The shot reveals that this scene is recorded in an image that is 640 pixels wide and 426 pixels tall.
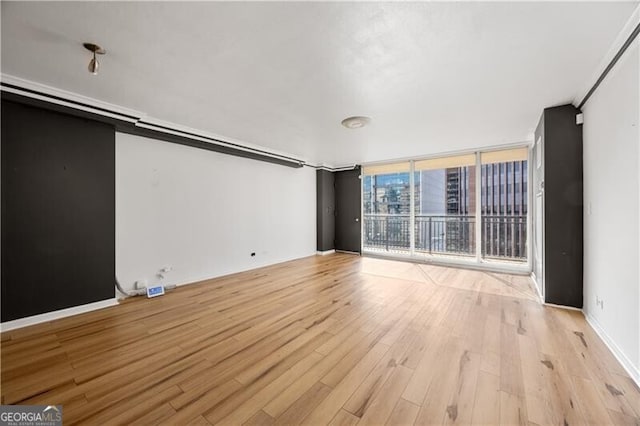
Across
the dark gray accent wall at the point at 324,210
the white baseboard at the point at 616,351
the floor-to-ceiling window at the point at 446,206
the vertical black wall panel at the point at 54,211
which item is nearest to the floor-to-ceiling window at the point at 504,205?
the floor-to-ceiling window at the point at 446,206

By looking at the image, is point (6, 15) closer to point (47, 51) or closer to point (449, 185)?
point (47, 51)

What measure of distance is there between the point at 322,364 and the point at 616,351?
2401mm

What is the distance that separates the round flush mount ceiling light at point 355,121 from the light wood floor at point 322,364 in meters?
2.48

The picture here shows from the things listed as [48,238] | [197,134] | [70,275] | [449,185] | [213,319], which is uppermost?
[197,134]

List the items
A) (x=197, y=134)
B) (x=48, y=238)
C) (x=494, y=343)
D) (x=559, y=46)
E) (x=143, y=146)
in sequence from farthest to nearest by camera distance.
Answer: (x=197, y=134), (x=143, y=146), (x=48, y=238), (x=494, y=343), (x=559, y=46)

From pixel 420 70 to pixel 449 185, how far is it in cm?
420

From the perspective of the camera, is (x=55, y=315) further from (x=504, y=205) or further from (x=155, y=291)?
(x=504, y=205)

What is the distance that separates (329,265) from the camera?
17.9 feet

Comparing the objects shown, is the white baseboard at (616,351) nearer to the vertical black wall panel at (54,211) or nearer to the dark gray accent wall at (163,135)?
the vertical black wall panel at (54,211)

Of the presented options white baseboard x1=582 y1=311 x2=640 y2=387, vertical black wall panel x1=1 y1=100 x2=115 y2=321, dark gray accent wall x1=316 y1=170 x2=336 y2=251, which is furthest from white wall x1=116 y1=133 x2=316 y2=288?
white baseboard x1=582 y1=311 x2=640 y2=387

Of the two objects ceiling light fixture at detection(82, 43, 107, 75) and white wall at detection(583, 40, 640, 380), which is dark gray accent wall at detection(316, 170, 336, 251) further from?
ceiling light fixture at detection(82, 43, 107, 75)

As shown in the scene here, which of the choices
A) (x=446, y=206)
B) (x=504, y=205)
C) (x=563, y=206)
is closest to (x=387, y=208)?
(x=446, y=206)

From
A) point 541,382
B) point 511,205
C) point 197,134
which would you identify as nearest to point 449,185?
point 511,205

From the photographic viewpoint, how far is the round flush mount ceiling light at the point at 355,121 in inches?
132
